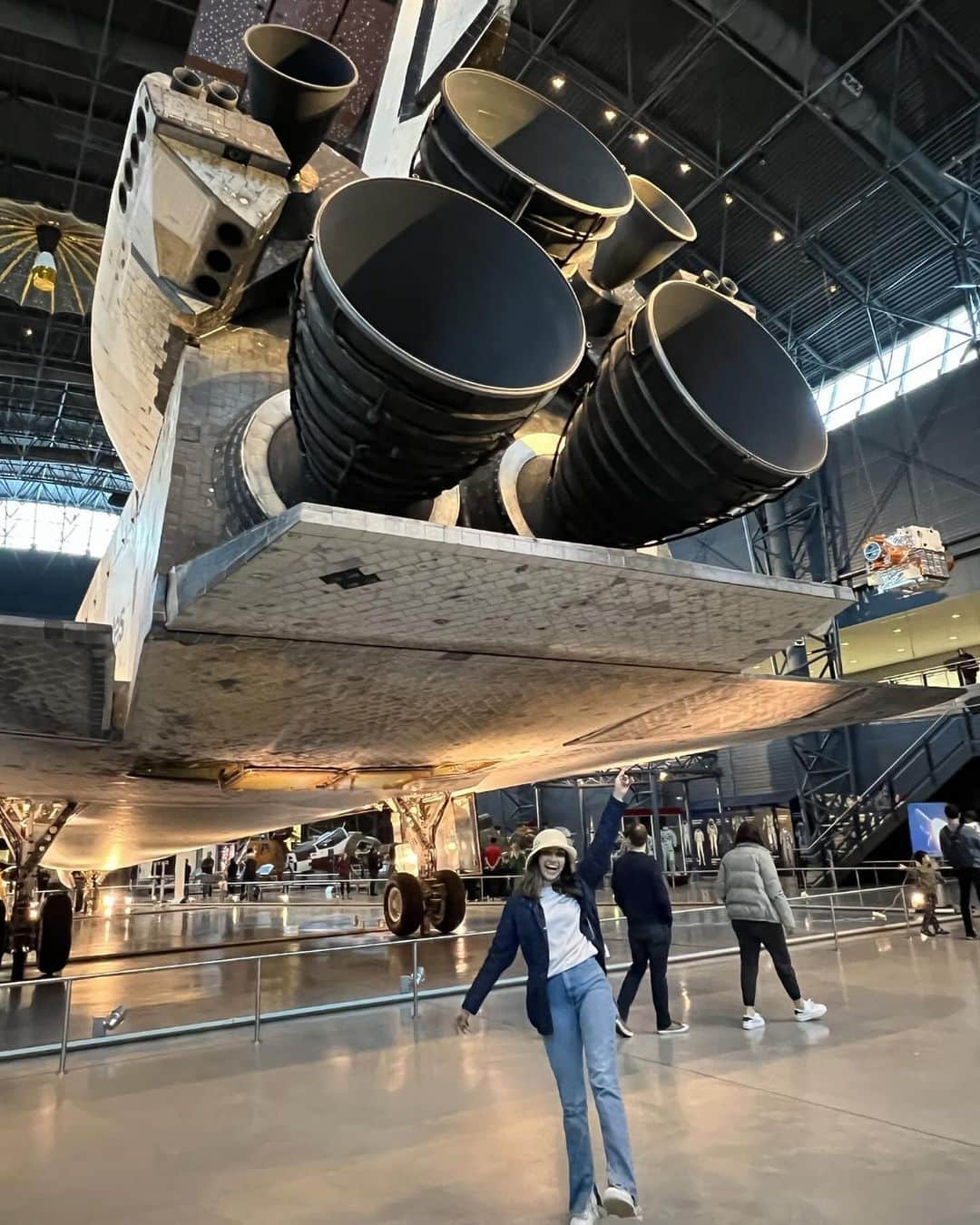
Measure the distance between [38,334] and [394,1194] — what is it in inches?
1066

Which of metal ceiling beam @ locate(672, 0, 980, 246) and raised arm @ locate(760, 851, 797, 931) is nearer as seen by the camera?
raised arm @ locate(760, 851, 797, 931)

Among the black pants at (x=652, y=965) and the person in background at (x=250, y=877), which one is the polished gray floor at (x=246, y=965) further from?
the person in background at (x=250, y=877)

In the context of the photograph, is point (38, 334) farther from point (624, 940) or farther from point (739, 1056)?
point (739, 1056)

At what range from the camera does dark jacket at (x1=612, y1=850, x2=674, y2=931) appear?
15.3 feet

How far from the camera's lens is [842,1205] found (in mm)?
2314

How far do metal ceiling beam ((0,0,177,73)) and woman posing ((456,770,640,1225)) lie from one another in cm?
1761

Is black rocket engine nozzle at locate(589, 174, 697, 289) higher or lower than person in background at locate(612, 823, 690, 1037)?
higher

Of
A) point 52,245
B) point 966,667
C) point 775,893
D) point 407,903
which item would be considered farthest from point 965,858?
point 52,245

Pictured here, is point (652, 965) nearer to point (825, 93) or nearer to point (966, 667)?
point (966, 667)

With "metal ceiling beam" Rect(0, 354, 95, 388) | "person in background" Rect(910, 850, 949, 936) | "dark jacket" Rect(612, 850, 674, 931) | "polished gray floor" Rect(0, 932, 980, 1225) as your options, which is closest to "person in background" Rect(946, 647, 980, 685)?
"person in background" Rect(910, 850, 949, 936)

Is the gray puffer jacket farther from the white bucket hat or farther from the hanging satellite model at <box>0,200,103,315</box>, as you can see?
the hanging satellite model at <box>0,200,103,315</box>

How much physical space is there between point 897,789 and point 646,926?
1717 centimetres

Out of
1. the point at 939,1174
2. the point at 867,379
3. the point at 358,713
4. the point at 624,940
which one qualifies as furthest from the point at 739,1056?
the point at 867,379

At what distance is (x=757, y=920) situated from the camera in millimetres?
4770
